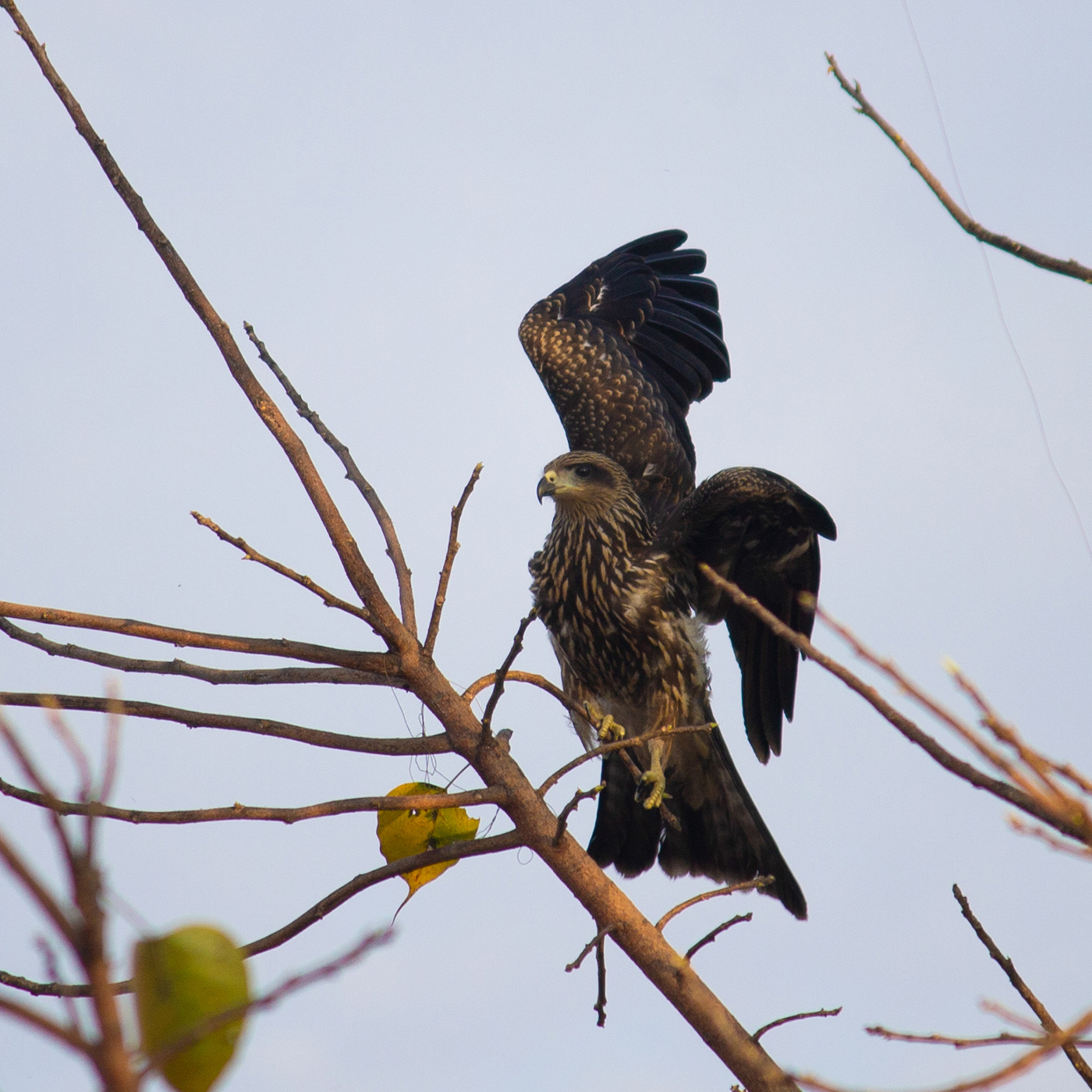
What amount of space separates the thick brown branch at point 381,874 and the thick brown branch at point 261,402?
416 millimetres

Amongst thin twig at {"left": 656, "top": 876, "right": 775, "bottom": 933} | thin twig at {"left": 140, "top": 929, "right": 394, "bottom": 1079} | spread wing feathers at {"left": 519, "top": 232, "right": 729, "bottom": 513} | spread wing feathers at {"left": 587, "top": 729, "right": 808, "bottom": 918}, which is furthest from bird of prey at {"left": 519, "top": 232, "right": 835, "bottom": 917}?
thin twig at {"left": 140, "top": 929, "right": 394, "bottom": 1079}

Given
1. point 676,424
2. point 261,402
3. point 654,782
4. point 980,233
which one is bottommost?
point 980,233

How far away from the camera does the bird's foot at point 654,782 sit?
4.03 meters

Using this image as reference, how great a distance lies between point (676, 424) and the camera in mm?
5664

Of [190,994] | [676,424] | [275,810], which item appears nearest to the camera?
[190,994]

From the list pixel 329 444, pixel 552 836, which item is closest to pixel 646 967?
pixel 552 836

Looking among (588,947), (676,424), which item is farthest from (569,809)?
(676,424)

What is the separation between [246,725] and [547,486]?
2.22 meters

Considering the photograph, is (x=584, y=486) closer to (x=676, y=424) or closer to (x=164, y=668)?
(x=676, y=424)

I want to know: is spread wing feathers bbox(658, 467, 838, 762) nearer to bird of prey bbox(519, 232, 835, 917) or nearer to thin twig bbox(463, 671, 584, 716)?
bird of prey bbox(519, 232, 835, 917)

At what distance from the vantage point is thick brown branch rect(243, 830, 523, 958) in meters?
2.25

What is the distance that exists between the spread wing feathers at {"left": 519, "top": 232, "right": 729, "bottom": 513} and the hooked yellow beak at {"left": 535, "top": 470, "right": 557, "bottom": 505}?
35.7 inches

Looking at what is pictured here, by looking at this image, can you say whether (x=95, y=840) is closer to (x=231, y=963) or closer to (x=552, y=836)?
(x=231, y=963)

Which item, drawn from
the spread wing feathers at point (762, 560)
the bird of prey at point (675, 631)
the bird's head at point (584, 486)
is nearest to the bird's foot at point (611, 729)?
the bird of prey at point (675, 631)
